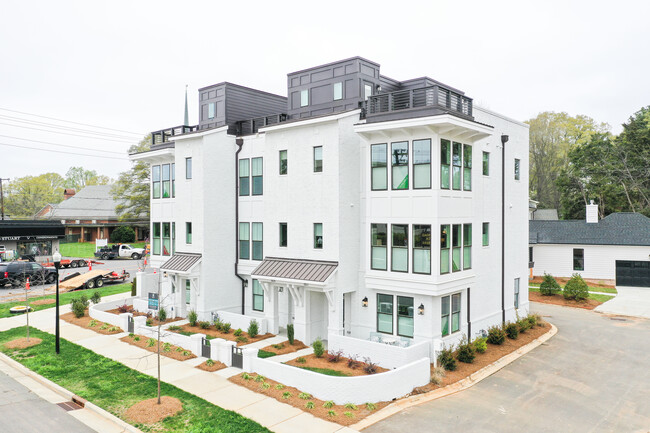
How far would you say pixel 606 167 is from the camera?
48719mm

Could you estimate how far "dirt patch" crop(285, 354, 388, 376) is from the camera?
1535 centimetres

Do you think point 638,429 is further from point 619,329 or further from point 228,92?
point 228,92

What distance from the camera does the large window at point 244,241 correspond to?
2281 centimetres

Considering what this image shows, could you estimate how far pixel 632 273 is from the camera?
117 ft

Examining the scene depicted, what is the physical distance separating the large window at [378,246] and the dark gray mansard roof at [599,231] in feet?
85.4

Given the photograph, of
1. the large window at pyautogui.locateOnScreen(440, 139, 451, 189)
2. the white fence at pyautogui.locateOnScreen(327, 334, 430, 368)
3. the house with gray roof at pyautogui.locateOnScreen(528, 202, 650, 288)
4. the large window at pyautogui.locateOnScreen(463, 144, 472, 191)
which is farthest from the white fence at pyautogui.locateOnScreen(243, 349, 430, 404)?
the house with gray roof at pyautogui.locateOnScreen(528, 202, 650, 288)

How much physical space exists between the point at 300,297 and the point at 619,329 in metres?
16.6

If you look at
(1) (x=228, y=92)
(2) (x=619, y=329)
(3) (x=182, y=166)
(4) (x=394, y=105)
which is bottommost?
(2) (x=619, y=329)

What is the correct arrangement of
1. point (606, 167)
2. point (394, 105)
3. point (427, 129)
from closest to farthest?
point (427, 129), point (394, 105), point (606, 167)

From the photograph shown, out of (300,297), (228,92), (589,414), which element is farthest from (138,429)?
(228,92)

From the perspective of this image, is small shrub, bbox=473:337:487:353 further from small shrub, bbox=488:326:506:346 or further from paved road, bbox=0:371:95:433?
paved road, bbox=0:371:95:433

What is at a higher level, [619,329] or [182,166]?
[182,166]

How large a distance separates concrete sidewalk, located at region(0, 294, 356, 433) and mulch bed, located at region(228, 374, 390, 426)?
0.18 meters

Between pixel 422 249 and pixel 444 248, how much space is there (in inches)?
33.4
